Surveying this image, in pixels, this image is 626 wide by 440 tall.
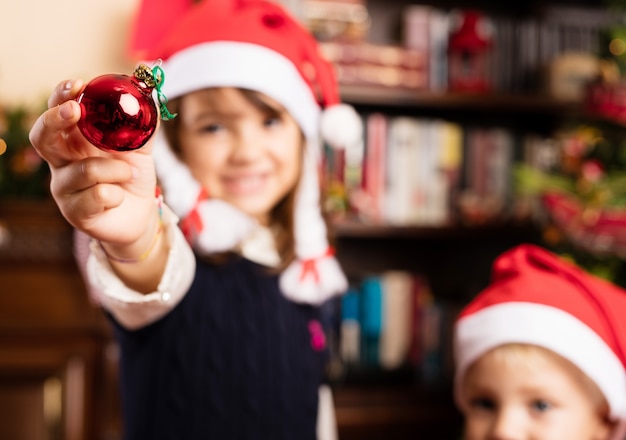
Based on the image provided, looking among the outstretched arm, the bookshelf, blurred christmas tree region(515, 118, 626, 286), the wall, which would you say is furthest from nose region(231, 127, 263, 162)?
the wall

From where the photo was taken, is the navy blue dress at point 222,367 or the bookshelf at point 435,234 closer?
the navy blue dress at point 222,367

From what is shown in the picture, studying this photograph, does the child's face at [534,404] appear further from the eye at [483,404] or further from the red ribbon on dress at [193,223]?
the red ribbon on dress at [193,223]

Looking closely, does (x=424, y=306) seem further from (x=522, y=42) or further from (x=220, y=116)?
(x=220, y=116)

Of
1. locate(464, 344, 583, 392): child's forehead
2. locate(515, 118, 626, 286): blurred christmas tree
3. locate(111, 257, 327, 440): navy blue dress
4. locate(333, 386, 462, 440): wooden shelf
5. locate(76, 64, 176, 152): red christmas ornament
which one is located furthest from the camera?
locate(333, 386, 462, 440): wooden shelf

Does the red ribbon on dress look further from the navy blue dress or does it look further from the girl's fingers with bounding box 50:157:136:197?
the girl's fingers with bounding box 50:157:136:197

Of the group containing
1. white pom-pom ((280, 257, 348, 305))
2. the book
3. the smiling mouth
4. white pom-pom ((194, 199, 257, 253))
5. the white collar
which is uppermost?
the smiling mouth

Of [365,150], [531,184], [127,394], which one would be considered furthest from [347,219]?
[127,394]

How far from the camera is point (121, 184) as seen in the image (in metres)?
0.55

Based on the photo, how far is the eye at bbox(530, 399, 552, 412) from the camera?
3.20 feet

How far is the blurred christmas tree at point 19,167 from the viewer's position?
1583mm

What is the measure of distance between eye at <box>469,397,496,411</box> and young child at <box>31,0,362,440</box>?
0.24 m

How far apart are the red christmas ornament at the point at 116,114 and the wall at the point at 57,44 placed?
1.50 m

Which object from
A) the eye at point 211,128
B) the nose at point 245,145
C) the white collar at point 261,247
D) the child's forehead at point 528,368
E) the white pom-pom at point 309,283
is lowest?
the child's forehead at point 528,368

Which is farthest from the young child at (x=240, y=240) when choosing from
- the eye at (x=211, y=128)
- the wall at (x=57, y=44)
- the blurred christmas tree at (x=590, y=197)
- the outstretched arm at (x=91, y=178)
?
the wall at (x=57, y=44)
